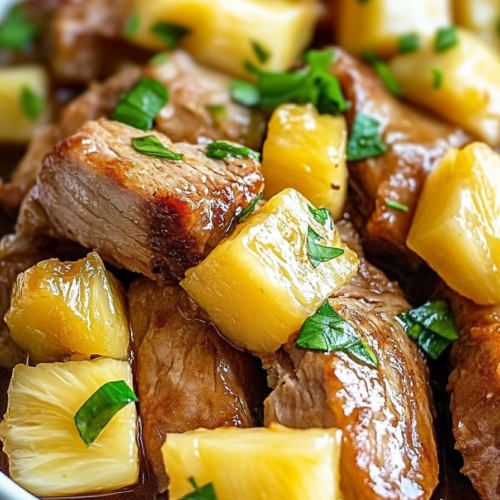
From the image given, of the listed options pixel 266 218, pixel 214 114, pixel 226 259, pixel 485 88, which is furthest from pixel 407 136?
Result: pixel 226 259

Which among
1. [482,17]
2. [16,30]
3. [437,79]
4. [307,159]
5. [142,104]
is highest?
[482,17]

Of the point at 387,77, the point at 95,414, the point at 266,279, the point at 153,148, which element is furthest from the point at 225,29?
the point at 95,414

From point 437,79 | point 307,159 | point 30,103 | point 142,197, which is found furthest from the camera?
point 30,103

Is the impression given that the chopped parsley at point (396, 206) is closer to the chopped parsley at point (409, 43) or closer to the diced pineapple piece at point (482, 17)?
the chopped parsley at point (409, 43)

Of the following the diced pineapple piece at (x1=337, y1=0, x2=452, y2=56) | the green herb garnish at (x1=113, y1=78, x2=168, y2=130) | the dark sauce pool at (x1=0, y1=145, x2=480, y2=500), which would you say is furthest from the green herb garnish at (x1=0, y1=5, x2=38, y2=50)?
the dark sauce pool at (x1=0, y1=145, x2=480, y2=500)

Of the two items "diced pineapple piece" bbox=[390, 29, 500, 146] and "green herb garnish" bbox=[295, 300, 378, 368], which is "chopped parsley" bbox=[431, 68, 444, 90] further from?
"green herb garnish" bbox=[295, 300, 378, 368]

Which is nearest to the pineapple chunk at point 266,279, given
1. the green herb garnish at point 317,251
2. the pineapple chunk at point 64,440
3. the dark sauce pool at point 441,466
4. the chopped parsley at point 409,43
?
Answer: the green herb garnish at point 317,251

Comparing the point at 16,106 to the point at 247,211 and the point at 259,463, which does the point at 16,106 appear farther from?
the point at 259,463
